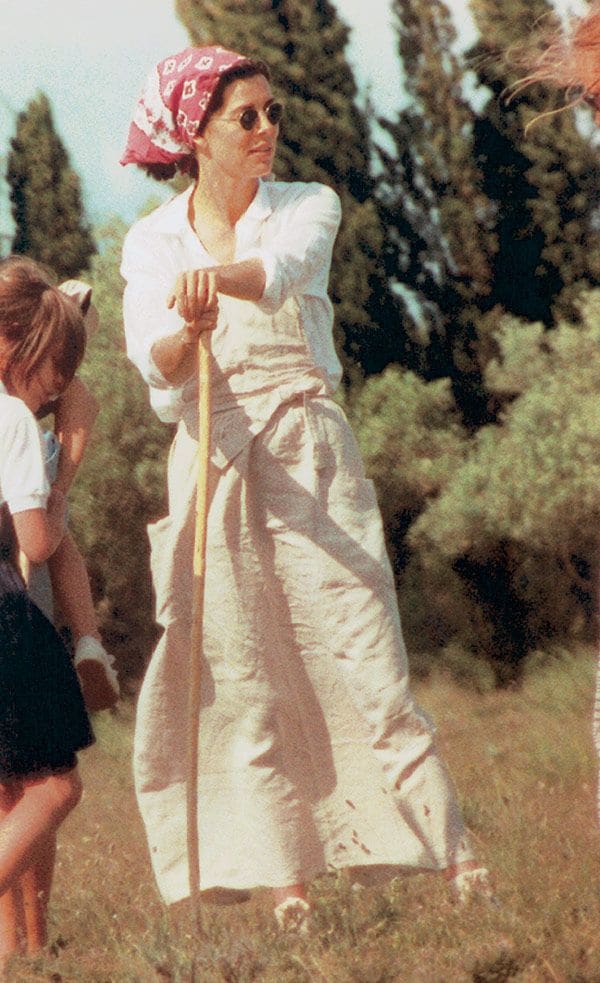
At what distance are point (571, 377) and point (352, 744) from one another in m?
6.40

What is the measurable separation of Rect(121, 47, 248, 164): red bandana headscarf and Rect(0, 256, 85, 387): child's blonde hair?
1.85 ft

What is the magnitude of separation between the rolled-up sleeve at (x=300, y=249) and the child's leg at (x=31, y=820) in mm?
1224

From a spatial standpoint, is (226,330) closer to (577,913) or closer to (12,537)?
(12,537)

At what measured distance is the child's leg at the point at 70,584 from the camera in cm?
421

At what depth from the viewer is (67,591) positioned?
4.22 m

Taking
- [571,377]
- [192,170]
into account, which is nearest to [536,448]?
[571,377]

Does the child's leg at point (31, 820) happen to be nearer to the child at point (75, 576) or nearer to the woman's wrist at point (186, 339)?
the child at point (75, 576)

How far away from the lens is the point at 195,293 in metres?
4.12

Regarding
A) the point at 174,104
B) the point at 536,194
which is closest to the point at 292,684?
the point at 174,104

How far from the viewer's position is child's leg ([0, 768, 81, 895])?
3.99m

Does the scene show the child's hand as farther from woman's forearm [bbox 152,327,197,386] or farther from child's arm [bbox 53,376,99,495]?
woman's forearm [bbox 152,327,197,386]

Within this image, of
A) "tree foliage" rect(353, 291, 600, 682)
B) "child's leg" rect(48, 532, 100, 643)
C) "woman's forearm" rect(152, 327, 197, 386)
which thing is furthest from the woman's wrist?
"tree foliage" rect(353, 291, 600, 682)

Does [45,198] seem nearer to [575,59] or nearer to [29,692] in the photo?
[29,692]

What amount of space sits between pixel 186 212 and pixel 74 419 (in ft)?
2.27
